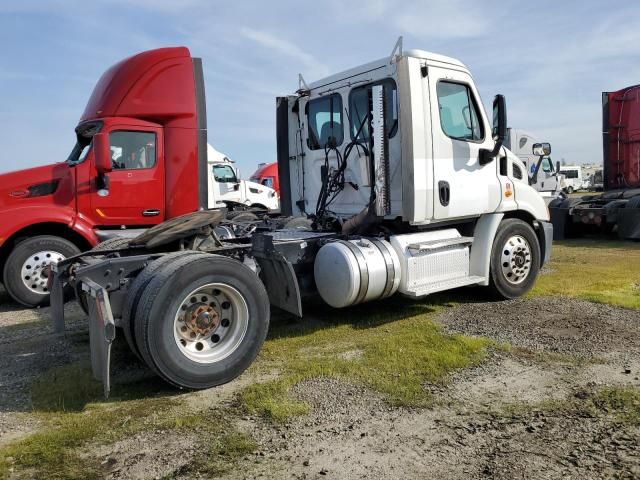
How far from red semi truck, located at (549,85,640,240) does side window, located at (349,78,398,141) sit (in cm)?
865

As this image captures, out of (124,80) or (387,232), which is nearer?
(387,232)

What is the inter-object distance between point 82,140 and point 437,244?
585 cm

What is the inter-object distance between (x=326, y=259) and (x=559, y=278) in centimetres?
450

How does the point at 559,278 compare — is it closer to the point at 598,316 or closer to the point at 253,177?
the point at 598,316

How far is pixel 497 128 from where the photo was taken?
21.6 feet

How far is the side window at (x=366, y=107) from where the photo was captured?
20.0 feet

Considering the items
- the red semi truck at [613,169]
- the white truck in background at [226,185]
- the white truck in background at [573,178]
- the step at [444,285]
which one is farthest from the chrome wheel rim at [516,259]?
the white truck in background at [573,178]

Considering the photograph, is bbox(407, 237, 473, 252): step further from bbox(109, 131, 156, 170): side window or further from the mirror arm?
bbox(109, 131, 156, 170): side window

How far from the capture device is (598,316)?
5988 millimetres

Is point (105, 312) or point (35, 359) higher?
point (105, 312)

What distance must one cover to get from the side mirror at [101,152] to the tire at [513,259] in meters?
5.59

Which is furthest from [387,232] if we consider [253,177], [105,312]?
[253,177]

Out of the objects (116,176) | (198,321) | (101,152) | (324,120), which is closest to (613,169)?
(324,120)

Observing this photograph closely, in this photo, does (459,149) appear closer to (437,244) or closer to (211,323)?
(437,244)
